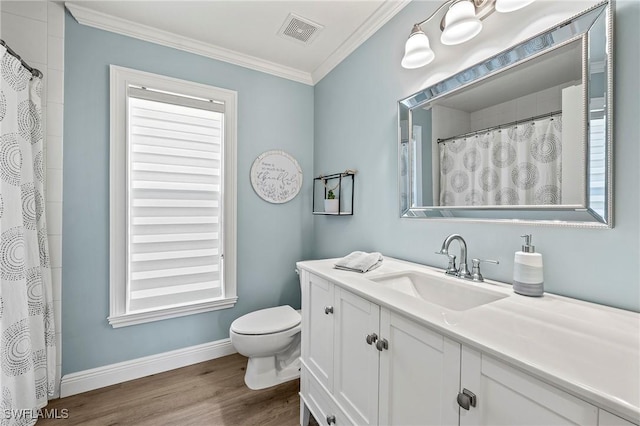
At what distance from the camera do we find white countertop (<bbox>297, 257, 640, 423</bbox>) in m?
0.45

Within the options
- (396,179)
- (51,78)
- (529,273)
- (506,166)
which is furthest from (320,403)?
(51,78)

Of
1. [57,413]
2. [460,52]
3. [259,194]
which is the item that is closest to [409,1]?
[460,52]

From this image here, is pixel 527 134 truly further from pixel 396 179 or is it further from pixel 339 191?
pixel 339 191

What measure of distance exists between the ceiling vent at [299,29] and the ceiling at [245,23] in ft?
0.07

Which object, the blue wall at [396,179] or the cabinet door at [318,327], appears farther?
the cabinet door at [318,327]

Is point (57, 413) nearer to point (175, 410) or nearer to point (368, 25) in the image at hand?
point (175, 410)

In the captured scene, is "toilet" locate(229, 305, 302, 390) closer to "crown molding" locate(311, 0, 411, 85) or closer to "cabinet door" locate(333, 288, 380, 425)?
"cabinet door" locate(333, 288, 380, 425)

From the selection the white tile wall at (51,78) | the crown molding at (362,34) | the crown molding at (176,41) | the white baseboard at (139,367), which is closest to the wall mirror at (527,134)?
the crown molding at (362,34)

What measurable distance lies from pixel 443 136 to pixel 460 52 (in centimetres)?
38

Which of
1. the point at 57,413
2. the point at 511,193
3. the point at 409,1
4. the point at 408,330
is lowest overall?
the point at 57,413

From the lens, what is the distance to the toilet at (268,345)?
5.60 ft

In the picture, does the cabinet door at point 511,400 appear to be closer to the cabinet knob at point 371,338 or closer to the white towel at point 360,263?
the cabinet knob at point 371,338

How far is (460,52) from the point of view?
1.26 m

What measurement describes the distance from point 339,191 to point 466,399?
5.37 feet
